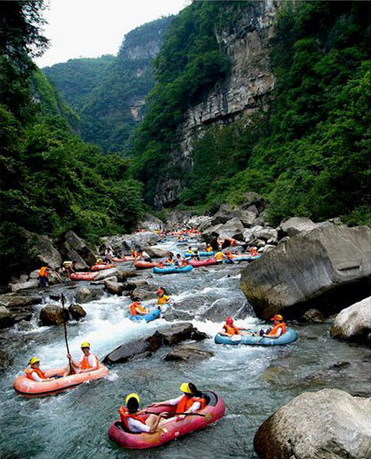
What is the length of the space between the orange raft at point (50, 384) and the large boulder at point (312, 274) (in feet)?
16.2

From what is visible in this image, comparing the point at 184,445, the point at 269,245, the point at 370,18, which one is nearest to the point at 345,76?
the point at 370,18

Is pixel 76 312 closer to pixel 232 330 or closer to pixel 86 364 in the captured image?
pixel 86 364

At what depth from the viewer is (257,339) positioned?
936 centimetres

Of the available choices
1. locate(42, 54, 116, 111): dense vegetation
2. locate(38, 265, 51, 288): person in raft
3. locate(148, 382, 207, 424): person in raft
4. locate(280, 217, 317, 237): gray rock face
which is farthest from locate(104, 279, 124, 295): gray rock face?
locate(42, 54, 116, 111): dense vegetation

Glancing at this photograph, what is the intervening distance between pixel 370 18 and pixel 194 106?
2885 cm

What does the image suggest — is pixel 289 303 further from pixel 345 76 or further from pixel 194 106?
pixel 194 106

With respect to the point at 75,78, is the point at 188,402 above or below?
below

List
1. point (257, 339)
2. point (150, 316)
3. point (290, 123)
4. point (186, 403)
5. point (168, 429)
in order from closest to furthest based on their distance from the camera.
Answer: point (168, 429), point (186, 403), point (257, 339), point (150, 316), point (290, 123)

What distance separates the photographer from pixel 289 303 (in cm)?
1019

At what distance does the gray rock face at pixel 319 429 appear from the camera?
4250mm

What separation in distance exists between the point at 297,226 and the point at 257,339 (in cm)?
1017

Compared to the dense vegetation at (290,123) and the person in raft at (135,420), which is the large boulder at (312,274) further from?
the person in raft at (135,420)

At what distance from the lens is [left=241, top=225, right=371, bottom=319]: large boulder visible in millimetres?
9992

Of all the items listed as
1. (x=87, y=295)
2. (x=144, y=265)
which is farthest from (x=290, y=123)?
(x=87, y=295)
